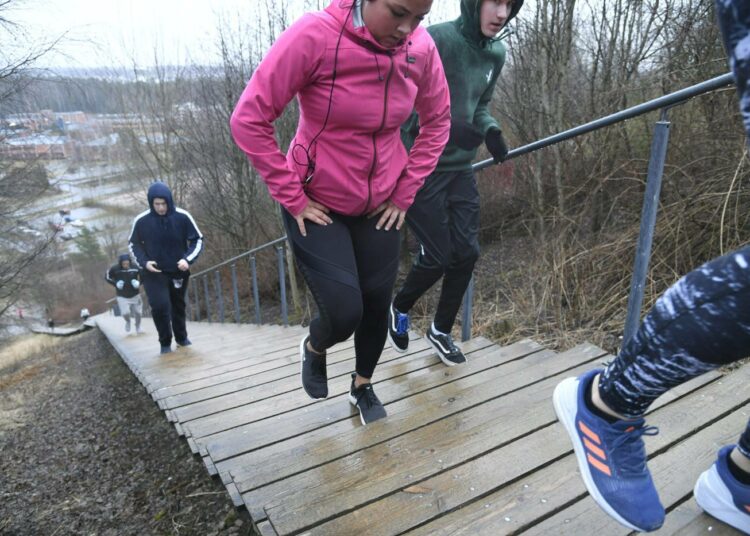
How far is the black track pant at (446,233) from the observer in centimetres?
233

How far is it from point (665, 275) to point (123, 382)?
19.3 ft

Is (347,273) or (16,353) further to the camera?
(16,353)

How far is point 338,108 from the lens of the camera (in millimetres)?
1643

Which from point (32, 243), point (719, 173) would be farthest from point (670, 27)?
point (32, 243)

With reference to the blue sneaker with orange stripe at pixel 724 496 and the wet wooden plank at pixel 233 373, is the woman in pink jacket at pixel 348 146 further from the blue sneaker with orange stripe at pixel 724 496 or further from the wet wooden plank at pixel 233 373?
the wet wooden plank at pixel 233 373

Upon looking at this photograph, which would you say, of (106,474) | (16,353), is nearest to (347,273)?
(106,474)

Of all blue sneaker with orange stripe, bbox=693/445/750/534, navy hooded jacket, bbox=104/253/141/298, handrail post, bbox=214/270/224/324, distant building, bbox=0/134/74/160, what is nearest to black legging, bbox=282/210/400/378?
blue sneaker with orange stripe, bbox=693/445/750/534

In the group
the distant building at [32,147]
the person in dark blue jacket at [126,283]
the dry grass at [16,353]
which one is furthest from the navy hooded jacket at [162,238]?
the dry grass at [16,353]

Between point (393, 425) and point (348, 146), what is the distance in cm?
107

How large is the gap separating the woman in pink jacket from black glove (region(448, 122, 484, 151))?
30 centimetres

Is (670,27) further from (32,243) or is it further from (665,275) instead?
(32,243)

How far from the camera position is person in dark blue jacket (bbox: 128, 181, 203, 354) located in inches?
199

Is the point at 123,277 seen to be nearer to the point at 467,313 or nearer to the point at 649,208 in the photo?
the point at 467,313

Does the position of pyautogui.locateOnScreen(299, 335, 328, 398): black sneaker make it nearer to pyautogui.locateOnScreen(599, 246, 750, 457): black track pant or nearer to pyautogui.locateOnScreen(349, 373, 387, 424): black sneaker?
pyautogui.locateOnScreen(349, 373, 387, 424): black sneaker
